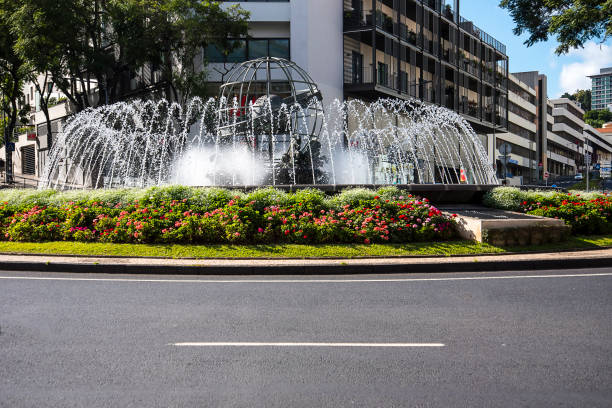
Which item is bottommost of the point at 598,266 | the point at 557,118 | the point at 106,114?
the point at 598,266

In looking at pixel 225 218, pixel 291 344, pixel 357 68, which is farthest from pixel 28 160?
pixel 291 344

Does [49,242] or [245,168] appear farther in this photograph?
[245,168]

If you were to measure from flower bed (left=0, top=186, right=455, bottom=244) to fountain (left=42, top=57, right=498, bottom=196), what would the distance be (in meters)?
4.56

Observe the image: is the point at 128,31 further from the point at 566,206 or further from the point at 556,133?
the point at 556,133

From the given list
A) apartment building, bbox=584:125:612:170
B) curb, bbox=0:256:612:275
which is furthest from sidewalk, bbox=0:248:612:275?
apartment building, bbox=584:125:612:170

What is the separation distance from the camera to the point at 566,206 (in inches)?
504

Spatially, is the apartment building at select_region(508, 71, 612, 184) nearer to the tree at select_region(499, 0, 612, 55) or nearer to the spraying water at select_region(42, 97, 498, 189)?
the spraying water at select_region(42, 97, 498, 189)

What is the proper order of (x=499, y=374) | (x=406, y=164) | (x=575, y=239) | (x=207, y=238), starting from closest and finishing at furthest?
(x=499, y=374)
(x=207, y=238)
(x=575, y=239)
(x=406, y=164)

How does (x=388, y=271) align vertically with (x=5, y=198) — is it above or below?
below

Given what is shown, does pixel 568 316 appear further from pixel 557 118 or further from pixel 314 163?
pixel 557 118

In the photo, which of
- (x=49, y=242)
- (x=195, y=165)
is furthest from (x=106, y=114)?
(x=49, y=242)

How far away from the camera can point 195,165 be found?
24469 millimetres

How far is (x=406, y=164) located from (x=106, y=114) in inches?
822

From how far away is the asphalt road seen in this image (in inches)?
148
